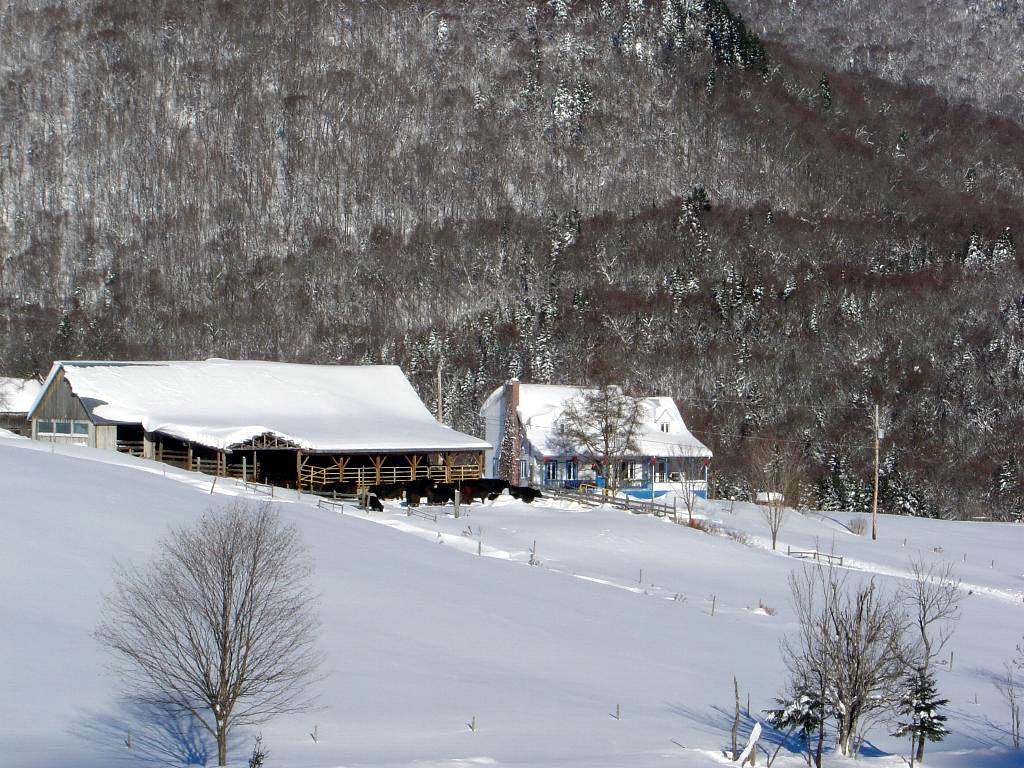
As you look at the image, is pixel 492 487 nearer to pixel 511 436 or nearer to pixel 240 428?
pixel 240 428

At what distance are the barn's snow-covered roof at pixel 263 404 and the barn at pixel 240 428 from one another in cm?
5

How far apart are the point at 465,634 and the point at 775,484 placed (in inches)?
1476

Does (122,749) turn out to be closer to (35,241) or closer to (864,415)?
(864,415)

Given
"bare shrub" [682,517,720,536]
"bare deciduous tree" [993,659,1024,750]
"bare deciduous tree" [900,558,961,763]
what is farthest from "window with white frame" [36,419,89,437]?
"bare deciduous tree" [993,659,1024,750]

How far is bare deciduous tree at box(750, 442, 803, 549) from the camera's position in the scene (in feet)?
166

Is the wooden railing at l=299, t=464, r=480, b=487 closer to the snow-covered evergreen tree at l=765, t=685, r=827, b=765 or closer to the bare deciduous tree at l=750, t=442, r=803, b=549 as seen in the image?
the bare deciduous tree at l=750, t=442, r=803, b=549

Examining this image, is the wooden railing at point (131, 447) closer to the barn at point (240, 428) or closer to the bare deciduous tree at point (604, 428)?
the barn at point (240, 428)

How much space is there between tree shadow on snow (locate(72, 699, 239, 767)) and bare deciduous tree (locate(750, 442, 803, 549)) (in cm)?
3298

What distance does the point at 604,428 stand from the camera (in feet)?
202

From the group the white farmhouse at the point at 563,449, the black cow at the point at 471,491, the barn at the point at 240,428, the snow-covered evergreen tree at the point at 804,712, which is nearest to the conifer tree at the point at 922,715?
the snow-covered evergreen tree at the point at 804,712

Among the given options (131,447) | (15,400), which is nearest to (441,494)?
(131,447)

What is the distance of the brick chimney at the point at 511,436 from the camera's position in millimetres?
67188

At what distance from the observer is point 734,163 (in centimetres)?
19438

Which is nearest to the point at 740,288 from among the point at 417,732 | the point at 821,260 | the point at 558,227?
the point at 821,260
